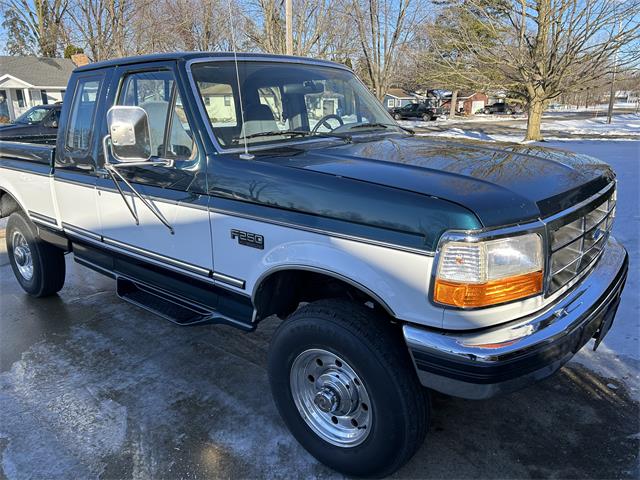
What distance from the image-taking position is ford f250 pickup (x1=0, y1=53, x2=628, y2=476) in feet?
7.07

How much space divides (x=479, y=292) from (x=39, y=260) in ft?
14.3

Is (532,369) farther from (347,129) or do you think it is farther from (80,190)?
(80,190)

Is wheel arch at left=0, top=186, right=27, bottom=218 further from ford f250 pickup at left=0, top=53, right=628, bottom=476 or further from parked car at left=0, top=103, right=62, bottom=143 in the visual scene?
parked car at left=0, top=103, right=62, bottom=143

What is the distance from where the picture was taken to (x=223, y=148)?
2.95 metres

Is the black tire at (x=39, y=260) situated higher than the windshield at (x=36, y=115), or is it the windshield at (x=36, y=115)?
the windshield at (x=36, y=115)

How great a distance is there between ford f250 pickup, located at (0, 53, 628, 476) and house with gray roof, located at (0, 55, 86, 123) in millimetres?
37005

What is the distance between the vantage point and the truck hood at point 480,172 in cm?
218

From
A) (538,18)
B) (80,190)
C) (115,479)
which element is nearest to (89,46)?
(538,18)

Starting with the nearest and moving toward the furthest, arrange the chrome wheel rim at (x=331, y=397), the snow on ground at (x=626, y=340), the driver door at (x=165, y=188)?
the chrome wheel rim at (x=331, y=397), the driver door at (x=165, y=188), the snow on ground at (x=626, y=340)

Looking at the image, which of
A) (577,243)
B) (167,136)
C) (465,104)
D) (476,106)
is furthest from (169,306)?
(476,106)

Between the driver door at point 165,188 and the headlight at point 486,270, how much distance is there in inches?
57.1

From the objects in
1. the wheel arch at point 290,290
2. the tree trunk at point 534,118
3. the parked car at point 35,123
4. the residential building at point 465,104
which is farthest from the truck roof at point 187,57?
the residential building at point 465,104

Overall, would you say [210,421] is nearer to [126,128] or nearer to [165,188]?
[165,188]

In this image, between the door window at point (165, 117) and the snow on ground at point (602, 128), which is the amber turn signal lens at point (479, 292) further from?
the snow on ground at point (602, 128)
